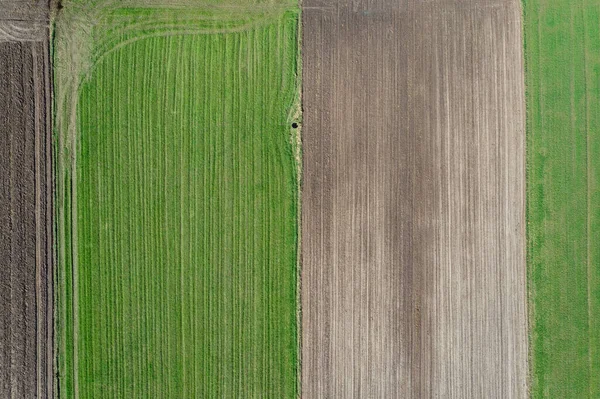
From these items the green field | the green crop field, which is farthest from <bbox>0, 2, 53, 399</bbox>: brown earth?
the green crop field

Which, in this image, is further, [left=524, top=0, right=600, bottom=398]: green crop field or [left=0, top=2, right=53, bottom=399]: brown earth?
[left=524, top=0, right=600, bottom=398]: green crop field

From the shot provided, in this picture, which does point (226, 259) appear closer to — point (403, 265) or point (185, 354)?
point (185, 354)

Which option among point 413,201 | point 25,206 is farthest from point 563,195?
point 25,206

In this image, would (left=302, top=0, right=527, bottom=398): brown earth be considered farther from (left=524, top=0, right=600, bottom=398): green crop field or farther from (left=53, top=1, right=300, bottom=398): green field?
(left=53, top=1, right=300, bottom=398): green field

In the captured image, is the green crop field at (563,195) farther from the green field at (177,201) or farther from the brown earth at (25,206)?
the brown earth at (25,206)

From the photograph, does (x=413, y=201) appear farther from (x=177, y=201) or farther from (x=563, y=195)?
(x=177, y=201)

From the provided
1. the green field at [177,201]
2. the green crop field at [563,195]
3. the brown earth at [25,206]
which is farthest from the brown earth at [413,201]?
the brown earth at [25,206]
